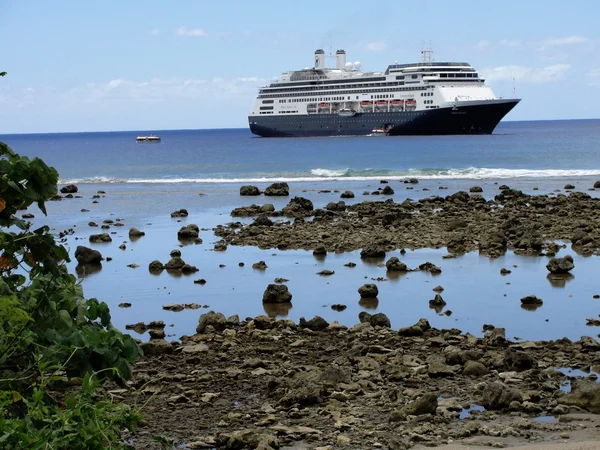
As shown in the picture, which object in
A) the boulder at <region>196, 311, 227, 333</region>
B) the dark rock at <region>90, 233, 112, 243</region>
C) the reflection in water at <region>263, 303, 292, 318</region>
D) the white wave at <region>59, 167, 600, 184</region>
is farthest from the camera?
the white wave at <region>59, 167, 600, 184</region>

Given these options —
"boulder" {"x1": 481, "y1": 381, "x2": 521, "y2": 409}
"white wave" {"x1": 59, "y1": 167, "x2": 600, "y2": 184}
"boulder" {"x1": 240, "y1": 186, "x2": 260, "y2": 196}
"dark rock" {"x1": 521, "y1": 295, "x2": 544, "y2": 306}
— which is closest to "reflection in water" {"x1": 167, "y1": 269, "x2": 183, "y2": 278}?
"dark rock" {"x1": 521, "y1": 295, "x2": 544, "y2": 306}

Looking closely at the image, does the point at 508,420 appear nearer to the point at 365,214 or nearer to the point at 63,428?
the point at 63,428

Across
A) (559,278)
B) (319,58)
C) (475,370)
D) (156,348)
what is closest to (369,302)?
(559,278)

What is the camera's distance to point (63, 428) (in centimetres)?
329

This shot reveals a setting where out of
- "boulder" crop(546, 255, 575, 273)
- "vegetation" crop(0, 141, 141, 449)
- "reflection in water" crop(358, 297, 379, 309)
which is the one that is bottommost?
"reflection in water" crop(358, 297, 379, 309)

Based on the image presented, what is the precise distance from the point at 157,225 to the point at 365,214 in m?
4.81

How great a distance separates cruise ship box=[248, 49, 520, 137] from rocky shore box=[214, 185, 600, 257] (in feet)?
212

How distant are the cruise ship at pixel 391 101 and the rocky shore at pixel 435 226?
64.5 meters

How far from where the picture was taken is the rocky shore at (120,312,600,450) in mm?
6676

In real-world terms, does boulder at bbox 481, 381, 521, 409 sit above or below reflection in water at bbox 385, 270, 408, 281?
above

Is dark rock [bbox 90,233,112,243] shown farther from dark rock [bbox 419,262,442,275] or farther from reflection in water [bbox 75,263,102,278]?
dark rock [bbox 419,262,442,275]

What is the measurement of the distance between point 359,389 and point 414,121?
3284 inches

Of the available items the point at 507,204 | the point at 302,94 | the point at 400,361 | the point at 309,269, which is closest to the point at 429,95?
the point at 302,94

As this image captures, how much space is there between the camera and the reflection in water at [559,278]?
13078 mm
